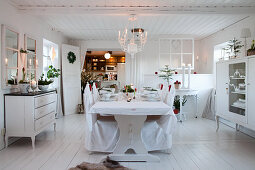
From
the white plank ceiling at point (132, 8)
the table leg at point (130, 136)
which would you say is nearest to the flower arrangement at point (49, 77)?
the white plank ceiling at point (132, 8)

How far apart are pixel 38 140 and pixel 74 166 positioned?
140 centimetres

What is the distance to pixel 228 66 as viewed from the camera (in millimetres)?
3816

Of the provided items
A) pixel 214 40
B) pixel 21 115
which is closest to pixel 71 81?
pixel 21 115

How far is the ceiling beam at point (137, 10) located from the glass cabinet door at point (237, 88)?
101 centimetres

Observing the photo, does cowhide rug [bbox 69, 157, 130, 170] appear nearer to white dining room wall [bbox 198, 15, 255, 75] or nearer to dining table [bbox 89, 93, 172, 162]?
dining table [bbox 89, 93, 172, 162]

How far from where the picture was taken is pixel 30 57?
408cm

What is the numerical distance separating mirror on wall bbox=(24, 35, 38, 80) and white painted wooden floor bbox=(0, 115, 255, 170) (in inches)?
48.6

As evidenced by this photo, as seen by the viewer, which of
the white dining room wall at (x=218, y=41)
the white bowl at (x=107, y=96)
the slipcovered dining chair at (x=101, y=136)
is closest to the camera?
the slipcovered dining chair at (x=101, y=136)

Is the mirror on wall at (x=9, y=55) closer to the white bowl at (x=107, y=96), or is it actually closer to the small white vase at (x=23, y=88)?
the small white vase at (x=23, y=88)

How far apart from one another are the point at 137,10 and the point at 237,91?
91.1 inches

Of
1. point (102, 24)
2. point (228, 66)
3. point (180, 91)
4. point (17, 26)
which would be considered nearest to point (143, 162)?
point (228, 66)

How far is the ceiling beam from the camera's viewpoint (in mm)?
3662

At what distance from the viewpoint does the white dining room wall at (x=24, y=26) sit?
10.5 feet

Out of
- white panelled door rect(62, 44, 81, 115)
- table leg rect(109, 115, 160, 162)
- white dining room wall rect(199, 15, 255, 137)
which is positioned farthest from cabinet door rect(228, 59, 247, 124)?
white panelled door rect(62, 44, 81, 115)
